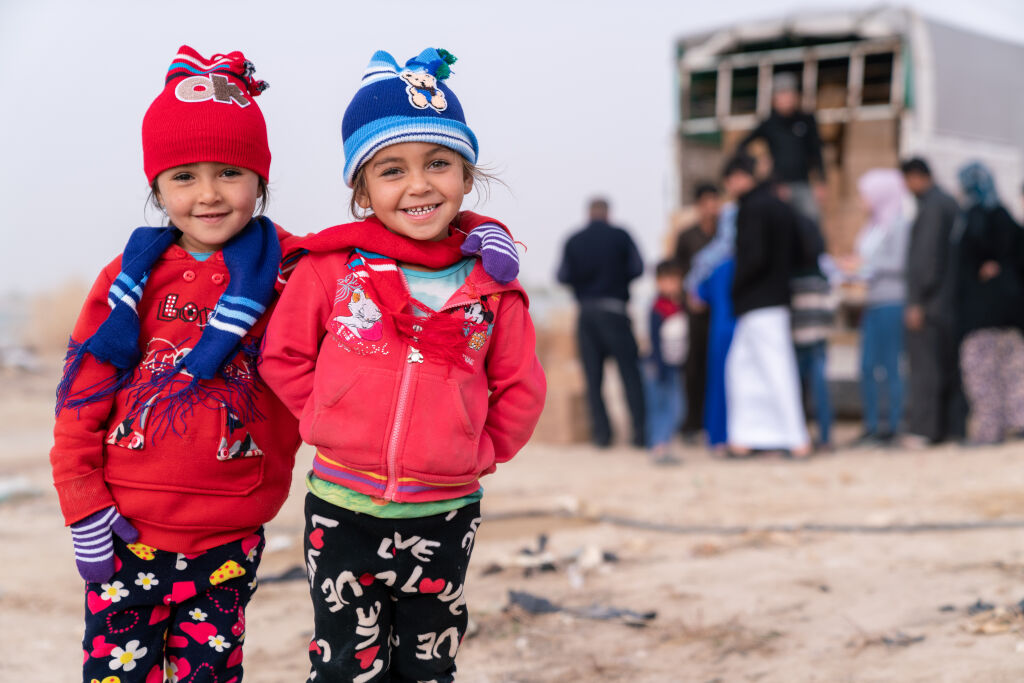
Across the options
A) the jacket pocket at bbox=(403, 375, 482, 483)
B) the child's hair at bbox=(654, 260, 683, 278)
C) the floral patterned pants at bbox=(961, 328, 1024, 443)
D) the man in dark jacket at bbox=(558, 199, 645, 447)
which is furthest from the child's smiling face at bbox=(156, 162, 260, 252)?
the floral patterned pants at bbox=(961, 328, 1024, 443)

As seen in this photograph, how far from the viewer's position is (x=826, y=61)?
11789mm

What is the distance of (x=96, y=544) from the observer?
1986mm

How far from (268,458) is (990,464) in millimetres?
5413

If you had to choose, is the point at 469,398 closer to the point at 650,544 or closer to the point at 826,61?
the point at 650,544

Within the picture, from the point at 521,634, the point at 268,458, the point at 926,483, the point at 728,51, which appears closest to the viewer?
the point at 268,458

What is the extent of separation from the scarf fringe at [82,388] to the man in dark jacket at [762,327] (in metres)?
5.30

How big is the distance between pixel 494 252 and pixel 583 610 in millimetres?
1908

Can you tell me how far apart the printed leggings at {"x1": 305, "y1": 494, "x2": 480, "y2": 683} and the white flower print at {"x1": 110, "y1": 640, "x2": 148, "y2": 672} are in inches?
15.3

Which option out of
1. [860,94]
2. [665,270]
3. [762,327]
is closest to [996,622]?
[762,327]

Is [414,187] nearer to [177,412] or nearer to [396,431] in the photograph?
[396,431]

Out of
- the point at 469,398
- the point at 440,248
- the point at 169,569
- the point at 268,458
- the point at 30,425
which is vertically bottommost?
the point at 30,425

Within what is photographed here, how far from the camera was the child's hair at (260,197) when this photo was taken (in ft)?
7.12

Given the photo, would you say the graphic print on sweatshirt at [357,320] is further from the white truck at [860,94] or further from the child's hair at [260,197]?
the white truck at [860,94]

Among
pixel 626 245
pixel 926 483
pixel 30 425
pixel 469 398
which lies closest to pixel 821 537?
pixel 926 483
